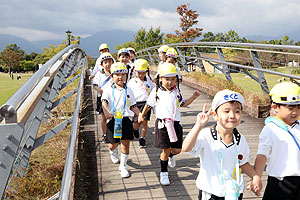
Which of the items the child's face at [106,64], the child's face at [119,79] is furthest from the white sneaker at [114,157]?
the child's face at [106,64]

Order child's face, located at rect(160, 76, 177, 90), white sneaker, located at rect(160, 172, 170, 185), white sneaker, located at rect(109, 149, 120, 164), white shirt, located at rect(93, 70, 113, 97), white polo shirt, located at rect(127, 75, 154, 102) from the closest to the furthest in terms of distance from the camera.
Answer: white sneaker, located at rect(160, 172, 170, 185) < child's face, located at rect(160, 76, 177, 90) < white sneaker, located at rect(109, 149, 120, 164) < white polo shirt, located at rect(127, 75, 154, 102) < white shirt, located at rect(93, 70, 113, 97)

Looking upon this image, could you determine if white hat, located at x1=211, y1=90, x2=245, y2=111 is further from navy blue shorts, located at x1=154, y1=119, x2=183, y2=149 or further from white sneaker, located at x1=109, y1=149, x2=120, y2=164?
white sneaker, located at x1=109, y1=149, x2=120, y2=164

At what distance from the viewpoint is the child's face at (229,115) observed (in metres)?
2.22

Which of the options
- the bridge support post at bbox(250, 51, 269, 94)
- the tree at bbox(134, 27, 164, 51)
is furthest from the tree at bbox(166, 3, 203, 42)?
the bridge support post at bbox(250, 51, 269, 94)

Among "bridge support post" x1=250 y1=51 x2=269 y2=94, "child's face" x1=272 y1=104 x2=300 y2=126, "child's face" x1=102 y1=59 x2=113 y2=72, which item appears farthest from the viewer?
"bridge support post" x1=250 y1=51 x2=269 y2=94

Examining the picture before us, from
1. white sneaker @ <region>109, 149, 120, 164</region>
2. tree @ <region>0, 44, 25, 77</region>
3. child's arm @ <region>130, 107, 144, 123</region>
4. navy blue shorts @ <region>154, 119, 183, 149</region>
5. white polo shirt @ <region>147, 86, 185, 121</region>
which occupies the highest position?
tree @ <region>0, 44, 25, 77</region>

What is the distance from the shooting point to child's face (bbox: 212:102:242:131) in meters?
2.22

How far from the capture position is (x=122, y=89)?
4379 mm

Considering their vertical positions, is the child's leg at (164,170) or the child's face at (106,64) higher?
the child's face at (106,64)

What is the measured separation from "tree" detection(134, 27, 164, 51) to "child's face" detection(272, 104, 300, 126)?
39705 mm

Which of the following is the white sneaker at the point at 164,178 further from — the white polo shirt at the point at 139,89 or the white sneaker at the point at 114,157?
the white polo shirt at the point at 139,89

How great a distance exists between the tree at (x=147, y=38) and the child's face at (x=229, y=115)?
39898 mm

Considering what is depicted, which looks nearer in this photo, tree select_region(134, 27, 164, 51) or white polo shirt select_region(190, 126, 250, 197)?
white polo shirt select_region(190, 126, 250, 197)

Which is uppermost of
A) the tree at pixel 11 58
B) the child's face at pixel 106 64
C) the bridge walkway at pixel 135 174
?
the tree at pixel 11 58
